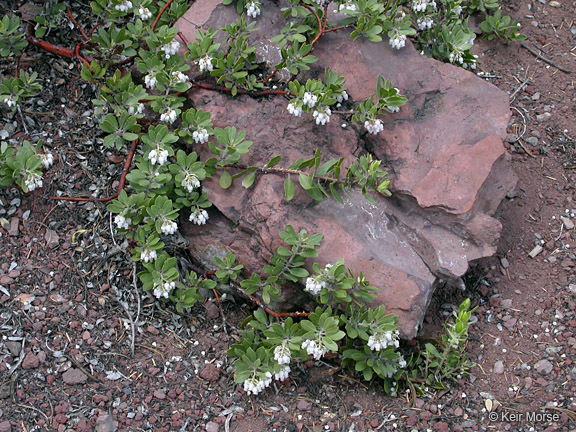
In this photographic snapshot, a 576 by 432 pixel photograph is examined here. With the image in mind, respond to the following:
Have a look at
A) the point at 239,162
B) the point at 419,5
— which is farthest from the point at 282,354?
the point at 419,5

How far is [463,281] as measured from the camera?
146 inches

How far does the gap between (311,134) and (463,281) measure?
1.20 m

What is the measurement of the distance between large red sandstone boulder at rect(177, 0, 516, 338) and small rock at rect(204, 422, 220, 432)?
0.74 metres

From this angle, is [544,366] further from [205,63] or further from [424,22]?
[205,63]

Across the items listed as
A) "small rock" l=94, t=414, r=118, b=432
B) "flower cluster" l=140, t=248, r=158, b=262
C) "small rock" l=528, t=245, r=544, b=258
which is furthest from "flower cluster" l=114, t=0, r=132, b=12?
"small rock" l=528, t=245, r=544, b=258

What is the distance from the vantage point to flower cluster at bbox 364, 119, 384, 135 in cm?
362

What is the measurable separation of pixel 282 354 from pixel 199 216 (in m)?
0.88

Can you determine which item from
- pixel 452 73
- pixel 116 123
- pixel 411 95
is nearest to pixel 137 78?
pixel 116 123

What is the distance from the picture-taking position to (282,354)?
3.12m

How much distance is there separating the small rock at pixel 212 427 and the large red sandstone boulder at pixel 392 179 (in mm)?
738

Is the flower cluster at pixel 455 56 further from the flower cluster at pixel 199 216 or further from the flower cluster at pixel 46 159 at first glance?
the flower cluster at pixel 46 159

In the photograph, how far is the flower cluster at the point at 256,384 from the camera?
10.2 ft

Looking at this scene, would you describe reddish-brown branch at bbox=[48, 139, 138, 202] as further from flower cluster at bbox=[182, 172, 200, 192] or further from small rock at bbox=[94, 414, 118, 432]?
small rock at bbox=[94, 414, 118, 432]

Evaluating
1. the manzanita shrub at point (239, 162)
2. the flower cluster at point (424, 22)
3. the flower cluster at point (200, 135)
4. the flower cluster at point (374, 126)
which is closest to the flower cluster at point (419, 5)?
the manzanita shrub at point (239, 162)
